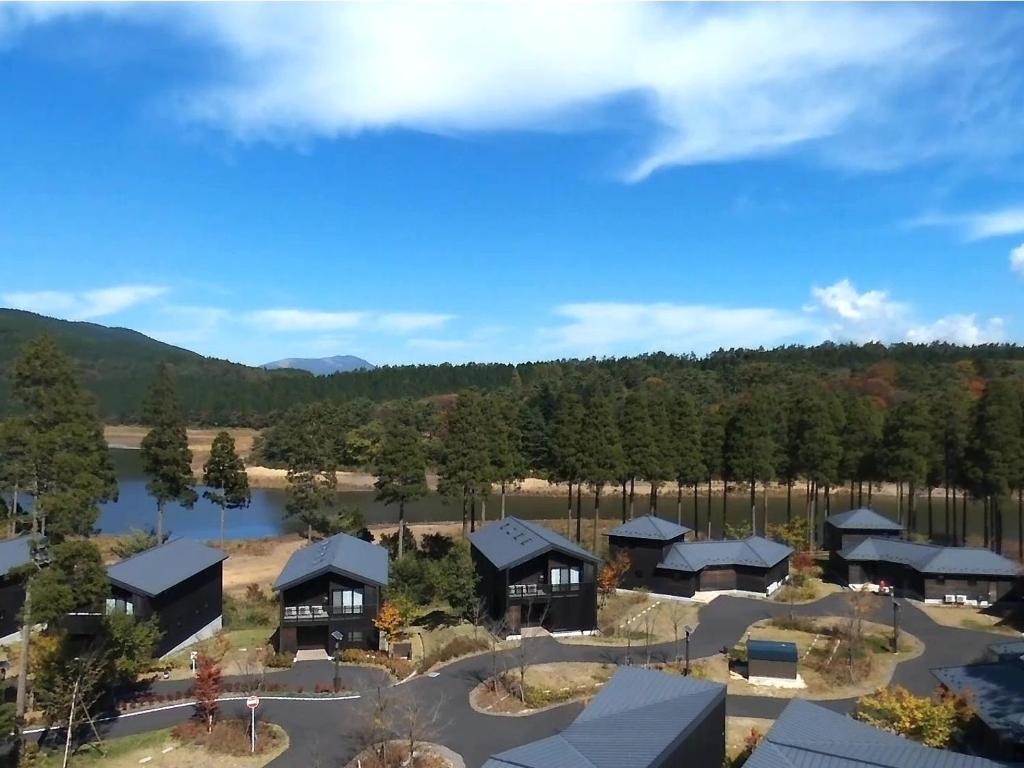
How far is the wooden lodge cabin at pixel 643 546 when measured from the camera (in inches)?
1331

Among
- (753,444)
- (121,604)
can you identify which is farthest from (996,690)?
(753,444)

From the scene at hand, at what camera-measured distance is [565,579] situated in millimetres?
27938

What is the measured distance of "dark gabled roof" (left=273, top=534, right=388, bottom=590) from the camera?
82.2ft

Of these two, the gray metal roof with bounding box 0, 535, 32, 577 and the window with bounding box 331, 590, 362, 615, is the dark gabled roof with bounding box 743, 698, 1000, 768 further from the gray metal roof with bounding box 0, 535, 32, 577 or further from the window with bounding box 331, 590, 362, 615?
the gray metal roof with bounding box 0, 535, 32, 577

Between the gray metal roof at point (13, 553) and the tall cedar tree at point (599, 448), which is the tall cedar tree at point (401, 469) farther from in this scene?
the gray metal roof at point (13, 553)

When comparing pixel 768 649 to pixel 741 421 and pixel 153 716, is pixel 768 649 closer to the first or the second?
pixel 153 716

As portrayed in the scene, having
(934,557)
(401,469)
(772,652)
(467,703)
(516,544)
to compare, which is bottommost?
(467,703)

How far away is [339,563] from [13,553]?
1205cm

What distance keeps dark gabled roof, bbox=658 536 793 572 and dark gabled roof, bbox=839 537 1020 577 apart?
3501 mm

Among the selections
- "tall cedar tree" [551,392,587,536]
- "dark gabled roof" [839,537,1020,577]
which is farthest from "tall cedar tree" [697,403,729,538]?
"dark gabled roof" [839,537,1020,577]

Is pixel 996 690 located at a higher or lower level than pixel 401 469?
lower

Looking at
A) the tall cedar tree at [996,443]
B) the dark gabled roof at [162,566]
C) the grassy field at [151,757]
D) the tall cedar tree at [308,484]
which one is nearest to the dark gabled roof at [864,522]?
the tall cedar tree at [996,443]

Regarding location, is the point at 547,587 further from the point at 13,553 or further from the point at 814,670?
the point at 13,553

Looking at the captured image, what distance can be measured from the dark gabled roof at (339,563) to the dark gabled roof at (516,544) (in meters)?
4.15
